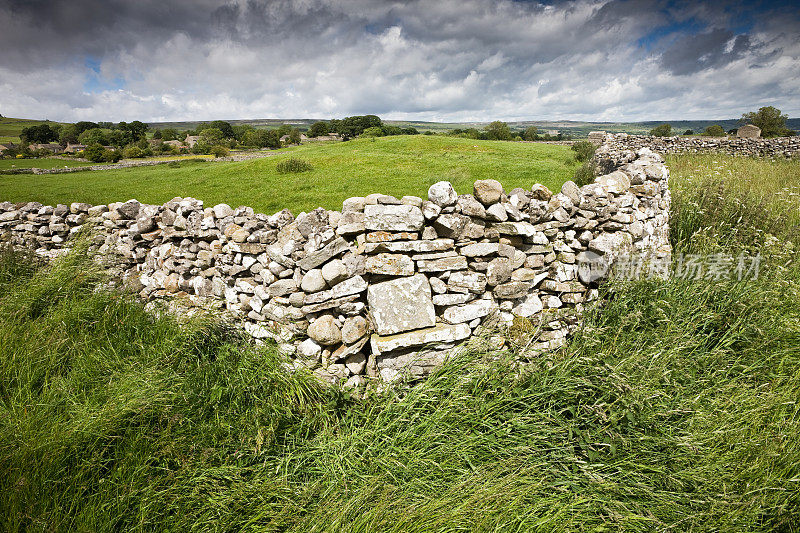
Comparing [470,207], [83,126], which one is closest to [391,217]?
[470,207]

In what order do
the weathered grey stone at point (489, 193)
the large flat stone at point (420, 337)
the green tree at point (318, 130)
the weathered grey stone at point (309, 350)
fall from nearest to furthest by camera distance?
1. the large flat stone at point (420, 337)
2. the weathered grey stone at point (309, 350)
3. the weathered grey stone at point (489, 193)
4. the green tree at point (318, 130)

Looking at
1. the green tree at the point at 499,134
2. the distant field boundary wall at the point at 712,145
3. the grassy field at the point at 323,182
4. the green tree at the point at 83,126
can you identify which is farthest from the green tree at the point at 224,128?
the distant field boundary wall at the point at 712,145

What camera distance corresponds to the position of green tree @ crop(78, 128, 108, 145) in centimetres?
4541

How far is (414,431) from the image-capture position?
3.31m

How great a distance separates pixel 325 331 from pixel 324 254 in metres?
0.95

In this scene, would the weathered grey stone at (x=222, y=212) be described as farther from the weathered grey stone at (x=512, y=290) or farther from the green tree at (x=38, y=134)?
the green tree at (x=38, y=134)

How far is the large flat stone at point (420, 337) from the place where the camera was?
159 inches

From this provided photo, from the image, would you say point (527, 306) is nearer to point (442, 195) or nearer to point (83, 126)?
point (442, 195)

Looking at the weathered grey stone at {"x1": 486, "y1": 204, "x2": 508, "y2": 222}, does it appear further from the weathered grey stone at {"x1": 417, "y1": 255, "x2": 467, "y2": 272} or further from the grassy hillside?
the grassy hillside

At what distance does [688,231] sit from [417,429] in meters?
6.76

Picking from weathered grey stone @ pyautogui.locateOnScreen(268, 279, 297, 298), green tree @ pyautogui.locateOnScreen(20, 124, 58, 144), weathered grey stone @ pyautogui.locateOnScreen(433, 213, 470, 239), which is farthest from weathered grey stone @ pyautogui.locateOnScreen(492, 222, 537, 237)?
green tree @ pyautogui.locateOnScreen(20, 124, 58, 144)

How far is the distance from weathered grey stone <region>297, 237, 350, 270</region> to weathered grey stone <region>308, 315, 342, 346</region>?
68cm

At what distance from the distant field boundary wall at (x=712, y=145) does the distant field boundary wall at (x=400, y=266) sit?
17.1 metres

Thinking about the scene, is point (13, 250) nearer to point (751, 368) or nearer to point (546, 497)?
point (546, 497)
